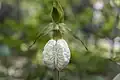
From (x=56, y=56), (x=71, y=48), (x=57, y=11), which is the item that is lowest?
(x=71, y=48)

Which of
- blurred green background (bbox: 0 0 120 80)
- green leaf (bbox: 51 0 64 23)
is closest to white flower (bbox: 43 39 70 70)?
green leaf (bbox: 51 0 64 23)

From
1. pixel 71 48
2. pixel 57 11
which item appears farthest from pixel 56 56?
pixel 71 48

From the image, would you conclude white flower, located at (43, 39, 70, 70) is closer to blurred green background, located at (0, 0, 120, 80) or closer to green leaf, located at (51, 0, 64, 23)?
green leaf, located at (51, 0, 64, 23)

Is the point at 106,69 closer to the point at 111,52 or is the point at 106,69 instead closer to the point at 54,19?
the point at 111,52

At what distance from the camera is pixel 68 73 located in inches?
55.6

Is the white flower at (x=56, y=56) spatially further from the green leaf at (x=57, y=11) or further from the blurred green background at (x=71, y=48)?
the blurred green background at (x=71, y=48)

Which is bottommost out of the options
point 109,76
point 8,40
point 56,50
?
point 109,76

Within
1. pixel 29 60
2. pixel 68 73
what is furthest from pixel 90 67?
pixel 29 60

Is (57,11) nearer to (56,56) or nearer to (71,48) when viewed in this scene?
(56,56)

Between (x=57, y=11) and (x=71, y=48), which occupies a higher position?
(x=57, y=11)

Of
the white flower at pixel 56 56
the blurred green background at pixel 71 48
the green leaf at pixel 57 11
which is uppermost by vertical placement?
the green leaf at pixel 57 11

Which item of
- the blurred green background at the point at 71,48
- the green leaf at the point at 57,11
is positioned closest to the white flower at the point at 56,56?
the green leaf at the point at 57,11

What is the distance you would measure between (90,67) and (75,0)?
90 centimetres

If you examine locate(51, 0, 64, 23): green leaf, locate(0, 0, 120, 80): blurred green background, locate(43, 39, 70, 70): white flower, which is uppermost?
locate(51, 0, 64, 23): green leaf
